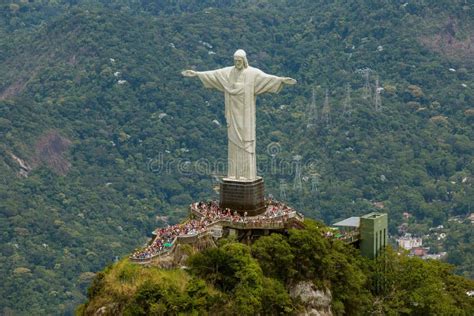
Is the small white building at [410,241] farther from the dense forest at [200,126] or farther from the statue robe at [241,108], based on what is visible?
the statue robe at [241,108]

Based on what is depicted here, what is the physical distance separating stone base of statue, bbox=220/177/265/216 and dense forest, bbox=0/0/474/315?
37864mm

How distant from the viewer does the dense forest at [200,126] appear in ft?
287

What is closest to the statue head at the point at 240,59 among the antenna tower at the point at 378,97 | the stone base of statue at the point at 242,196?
the stone base of statue at the point at 242,196

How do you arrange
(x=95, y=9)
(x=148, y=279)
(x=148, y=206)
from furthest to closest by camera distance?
(x=95, y=9) < (x=148, y=206) < (x=148, y=279)

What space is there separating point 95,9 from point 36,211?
41998 millimetres

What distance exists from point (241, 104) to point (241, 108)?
0.51 ft

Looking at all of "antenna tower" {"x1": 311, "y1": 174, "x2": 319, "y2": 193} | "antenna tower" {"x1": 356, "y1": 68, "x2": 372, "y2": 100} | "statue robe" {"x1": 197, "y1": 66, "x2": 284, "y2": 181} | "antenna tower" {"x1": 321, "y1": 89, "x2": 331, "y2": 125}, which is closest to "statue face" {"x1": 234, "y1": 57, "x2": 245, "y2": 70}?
"statue robe" {"x1": 197, "y1": 66, "x2": 284, "y2": 181}

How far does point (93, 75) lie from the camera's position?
367ft

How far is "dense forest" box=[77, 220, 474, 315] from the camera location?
116 ft

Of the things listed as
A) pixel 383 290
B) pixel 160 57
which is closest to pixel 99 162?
pixel 160 57

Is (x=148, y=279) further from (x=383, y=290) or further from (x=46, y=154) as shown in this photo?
(x=46, y=154)

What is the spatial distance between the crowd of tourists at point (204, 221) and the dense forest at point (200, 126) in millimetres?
37287

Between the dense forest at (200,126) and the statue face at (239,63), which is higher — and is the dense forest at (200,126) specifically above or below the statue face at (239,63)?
below

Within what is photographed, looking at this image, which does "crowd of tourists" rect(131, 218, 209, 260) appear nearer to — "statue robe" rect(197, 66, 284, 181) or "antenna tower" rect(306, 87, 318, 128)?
"statue robe" rect(197, 66, 284, 181)
